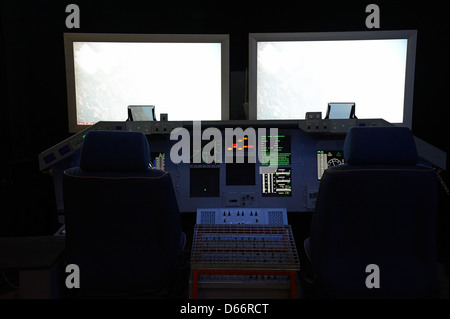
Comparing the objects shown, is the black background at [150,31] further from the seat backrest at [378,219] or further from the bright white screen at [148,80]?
the seat backrest at [378,219]

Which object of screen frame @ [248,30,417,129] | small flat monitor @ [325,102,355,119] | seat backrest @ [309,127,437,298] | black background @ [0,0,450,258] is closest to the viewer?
seat backrest @ [309,127,437,298]

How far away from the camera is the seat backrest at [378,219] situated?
1187 mm

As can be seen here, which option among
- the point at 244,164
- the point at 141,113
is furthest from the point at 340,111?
the point at 141,113

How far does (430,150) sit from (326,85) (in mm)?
682

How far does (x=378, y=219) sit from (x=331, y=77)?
1122mm

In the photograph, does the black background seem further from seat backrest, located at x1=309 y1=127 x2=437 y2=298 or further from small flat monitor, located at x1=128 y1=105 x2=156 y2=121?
seat backrest, located at x1=309 y1=127 x2=437 y2=298

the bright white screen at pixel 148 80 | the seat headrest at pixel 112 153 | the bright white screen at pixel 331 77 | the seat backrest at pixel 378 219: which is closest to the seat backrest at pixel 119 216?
the seat headrest at pixel 112 153

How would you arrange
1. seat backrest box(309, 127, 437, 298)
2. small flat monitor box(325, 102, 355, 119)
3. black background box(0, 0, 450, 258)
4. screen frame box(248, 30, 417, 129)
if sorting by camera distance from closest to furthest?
seat backrest box(309, 127, 437, 298), small flat monitor box(325, 102, 355, 119), screen frame box(248, 30, 417, 129), black background box(0, 0, 450, 258)

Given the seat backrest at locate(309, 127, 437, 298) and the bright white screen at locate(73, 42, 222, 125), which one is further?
the bright white screen at locate(73, 42, 222, 125)

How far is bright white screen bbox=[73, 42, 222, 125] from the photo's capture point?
2066mm

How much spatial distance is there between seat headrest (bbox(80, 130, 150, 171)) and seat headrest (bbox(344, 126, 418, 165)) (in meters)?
0.76

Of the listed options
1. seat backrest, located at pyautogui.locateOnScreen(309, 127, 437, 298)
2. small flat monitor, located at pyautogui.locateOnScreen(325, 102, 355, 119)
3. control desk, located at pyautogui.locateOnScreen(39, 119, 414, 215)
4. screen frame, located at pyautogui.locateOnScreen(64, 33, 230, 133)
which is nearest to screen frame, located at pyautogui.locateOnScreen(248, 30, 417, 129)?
screen frame, located at pyautogui.locateOnScreen(64, 33, 230, 133)

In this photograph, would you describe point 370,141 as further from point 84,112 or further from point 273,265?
point 84,112
